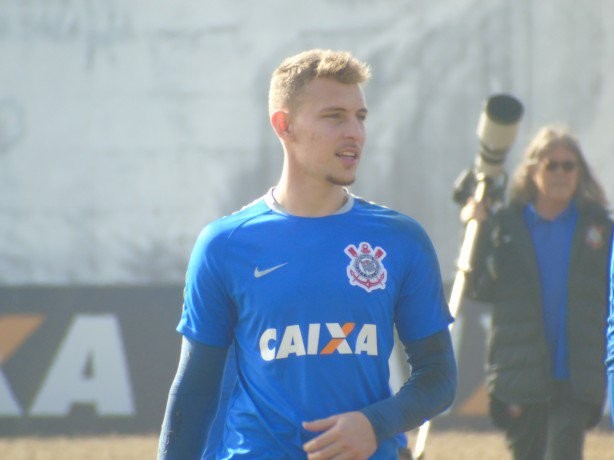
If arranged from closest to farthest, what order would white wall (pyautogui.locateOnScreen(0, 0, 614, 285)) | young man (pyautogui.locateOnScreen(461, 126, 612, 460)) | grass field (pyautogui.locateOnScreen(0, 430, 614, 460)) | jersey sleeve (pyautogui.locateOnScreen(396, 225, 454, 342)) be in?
jersey sleeve (pyautogui.locateOnScreen(396, 225, 454, 342)), young man (pyautogui.locateOnScreen(461, 126, 612, 460)), grass field (pyautogui.locateOnScreen(0, 430, 614, 460)), white wall (pyautogui.locateOnScreen(0, 0, 614, 285))

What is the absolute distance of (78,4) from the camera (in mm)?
10578

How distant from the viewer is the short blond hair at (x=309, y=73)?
3.40m

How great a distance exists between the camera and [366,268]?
3283 millimetres

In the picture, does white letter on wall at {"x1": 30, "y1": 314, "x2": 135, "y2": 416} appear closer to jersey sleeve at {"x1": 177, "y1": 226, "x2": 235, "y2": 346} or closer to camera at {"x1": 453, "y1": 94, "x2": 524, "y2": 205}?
camera at {"x1": 453, "y1": 94, "x2": 524, "y2": 205}

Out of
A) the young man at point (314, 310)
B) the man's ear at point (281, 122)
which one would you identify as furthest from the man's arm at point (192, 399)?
the man's ear at point (281, 122)

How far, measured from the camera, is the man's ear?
350cm

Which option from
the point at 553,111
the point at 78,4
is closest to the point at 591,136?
the point at 553,111

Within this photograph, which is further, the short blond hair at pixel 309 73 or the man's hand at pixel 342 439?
the short blond hair at pixel 309 73

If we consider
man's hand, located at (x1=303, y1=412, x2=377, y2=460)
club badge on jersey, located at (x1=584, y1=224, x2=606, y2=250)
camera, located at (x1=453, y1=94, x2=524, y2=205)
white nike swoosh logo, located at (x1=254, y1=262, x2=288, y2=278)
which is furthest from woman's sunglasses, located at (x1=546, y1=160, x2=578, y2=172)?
man's hand, located at (x1=303, y1=412, x2=377, y2=460)

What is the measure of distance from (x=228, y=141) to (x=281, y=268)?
23.7ft

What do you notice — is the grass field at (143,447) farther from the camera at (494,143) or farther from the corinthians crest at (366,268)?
the corinthians crest at (366,268)

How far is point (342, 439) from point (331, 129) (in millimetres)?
770

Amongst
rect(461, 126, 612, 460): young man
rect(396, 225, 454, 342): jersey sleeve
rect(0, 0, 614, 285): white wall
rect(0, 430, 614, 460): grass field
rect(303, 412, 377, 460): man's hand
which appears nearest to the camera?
rect(303, 412, 377, 460): man's hand

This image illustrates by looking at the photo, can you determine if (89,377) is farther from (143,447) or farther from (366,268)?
(366,268)
